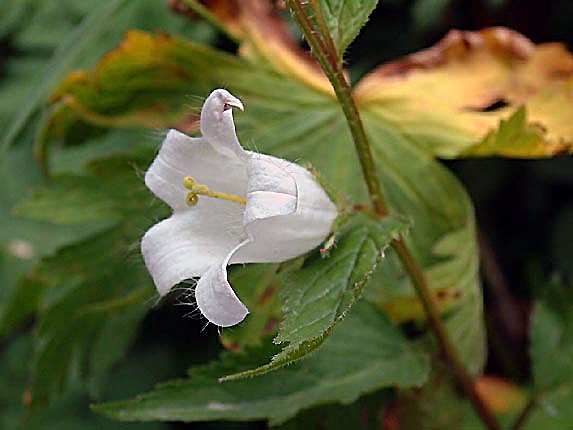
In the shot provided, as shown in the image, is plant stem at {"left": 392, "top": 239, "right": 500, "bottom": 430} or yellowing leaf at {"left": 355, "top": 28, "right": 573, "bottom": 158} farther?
yellowing leaf at {"left": 355, "top": 28, "right": 573, "bottom": 158}

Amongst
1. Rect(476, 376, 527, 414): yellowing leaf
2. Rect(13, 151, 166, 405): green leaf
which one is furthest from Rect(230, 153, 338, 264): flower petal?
Rect(476, 376, 527, 414): yellowing leaf

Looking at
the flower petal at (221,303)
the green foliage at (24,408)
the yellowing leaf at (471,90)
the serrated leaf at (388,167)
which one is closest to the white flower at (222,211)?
the flower petal at (221,303)

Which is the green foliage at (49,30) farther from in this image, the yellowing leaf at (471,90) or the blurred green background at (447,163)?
the yellowing leaf at (471,90)

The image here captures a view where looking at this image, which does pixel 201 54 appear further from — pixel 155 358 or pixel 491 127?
pixel 155 358

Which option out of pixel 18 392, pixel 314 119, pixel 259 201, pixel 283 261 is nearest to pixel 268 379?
pixel 283 261

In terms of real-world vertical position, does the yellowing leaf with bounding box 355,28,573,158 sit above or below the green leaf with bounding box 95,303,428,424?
above

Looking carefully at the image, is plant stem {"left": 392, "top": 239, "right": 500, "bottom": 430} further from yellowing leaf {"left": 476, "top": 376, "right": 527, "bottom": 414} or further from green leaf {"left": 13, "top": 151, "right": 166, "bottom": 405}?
green leaf {"left": 13, "top": 151, "right": 166, "bottom": 405}

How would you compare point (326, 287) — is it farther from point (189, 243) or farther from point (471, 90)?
point (471, 90)
